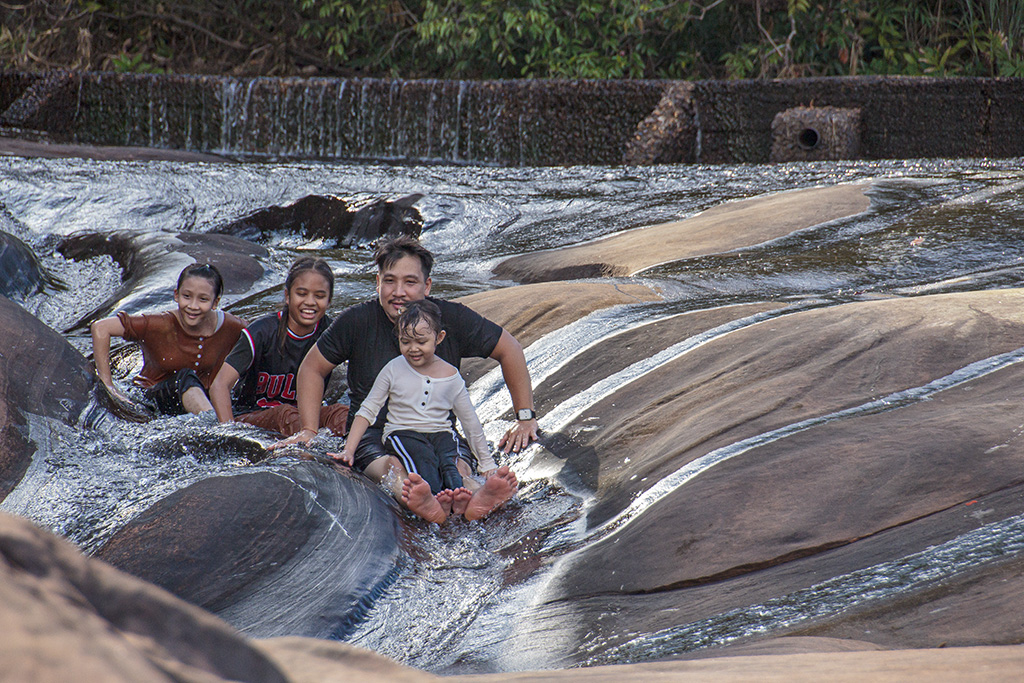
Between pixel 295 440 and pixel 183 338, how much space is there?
1532 millimetres

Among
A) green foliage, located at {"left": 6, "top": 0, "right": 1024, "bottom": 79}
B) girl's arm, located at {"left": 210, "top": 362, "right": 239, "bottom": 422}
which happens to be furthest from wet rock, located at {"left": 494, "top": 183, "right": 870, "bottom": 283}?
green foliage, located at {"left": 6, "top": 0, "right": 1024, "bottom": 79}

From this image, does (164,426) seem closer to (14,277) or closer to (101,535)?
(101,535)

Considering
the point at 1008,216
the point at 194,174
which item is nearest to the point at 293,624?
the point at 1008,216

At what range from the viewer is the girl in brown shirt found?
15.9 feet

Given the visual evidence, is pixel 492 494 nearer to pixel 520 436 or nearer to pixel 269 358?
pixel 520 436

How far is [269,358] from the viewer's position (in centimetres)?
471

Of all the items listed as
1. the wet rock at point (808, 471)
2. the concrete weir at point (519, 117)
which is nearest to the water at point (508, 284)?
the wet rock at point (808, 471)

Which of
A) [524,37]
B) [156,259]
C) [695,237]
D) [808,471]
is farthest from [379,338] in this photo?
[524,37]

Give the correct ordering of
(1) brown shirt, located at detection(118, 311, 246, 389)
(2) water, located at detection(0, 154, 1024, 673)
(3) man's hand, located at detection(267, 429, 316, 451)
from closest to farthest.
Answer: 1. (2) water, located at detection(0, 154, 1024, 673)
2. (3) man's hand, located at detection(267, 429, 316, 451)
3. (1) brown shirt, located at detection(118, 311, 246, 389)

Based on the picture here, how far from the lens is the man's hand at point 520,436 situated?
12.5 ft

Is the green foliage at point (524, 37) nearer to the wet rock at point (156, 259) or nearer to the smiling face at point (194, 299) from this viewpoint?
the wet rock at point (156, 259)

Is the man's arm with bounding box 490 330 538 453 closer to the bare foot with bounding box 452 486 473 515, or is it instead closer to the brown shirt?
the bare foot with bounding box 452 486 473 515

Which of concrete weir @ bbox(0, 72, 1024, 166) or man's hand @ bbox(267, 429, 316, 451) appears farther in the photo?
concrete weir @ bbox(0, 72, 1024, 166)

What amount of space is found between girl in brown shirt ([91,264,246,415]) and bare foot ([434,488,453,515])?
6.04 ft
